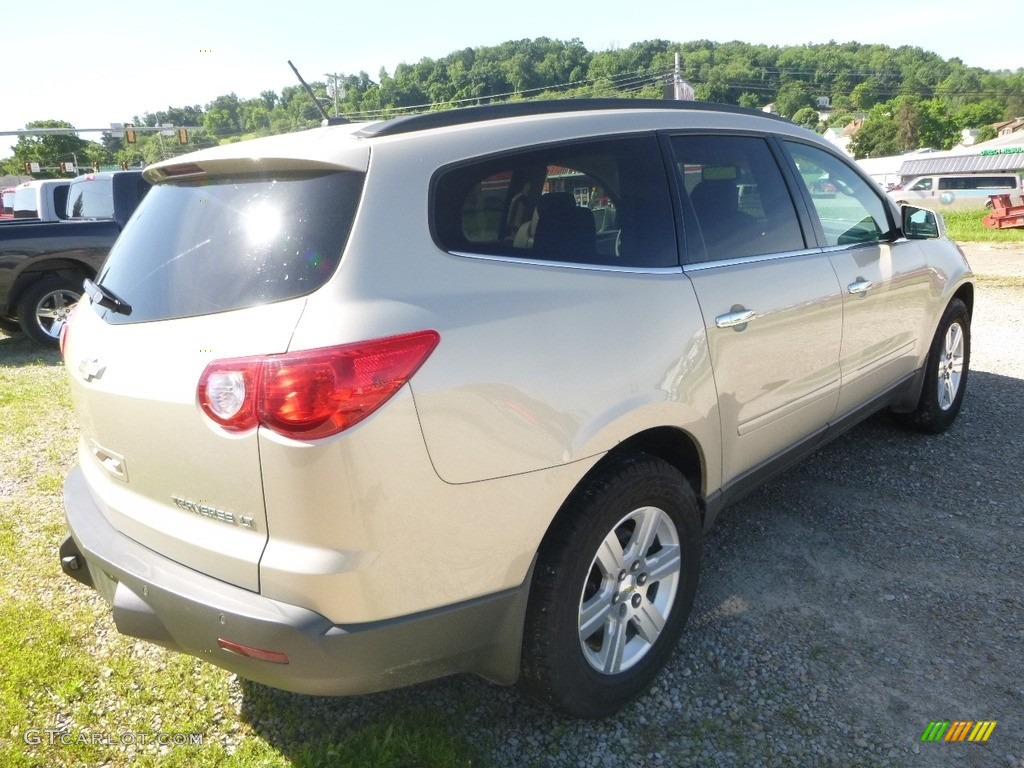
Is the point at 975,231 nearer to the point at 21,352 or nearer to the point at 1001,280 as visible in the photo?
the point at 1001,280

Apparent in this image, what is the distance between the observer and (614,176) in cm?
260

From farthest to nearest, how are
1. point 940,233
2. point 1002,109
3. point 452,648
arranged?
point 1002,109
point 940,233
point 452,648

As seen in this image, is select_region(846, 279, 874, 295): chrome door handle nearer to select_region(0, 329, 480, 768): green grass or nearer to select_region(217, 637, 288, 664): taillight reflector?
select_region(0, 329, 480, 768): green grass

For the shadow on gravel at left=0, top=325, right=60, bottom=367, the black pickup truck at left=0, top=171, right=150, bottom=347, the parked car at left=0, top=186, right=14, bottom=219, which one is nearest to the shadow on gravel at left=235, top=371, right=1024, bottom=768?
the shadow on gravel at left=0, top=325, right=60, bottom=367

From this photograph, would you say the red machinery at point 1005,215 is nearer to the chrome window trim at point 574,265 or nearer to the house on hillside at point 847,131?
the chrome window trim at point 574,265

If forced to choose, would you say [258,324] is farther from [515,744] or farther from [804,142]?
[804,142]

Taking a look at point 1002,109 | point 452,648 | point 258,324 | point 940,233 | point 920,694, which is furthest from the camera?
point 1002,109

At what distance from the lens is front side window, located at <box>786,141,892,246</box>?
345 centimetres

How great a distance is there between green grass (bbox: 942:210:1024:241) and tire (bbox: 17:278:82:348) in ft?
47.5

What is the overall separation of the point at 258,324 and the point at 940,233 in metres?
3.93

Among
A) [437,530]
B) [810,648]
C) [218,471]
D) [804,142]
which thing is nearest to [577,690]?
[437,530]

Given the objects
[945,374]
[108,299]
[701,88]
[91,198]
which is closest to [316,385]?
[108,299]

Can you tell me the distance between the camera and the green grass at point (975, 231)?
17375mm

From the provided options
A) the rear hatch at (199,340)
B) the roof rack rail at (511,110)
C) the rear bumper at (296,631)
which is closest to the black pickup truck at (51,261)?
the rear hatch at (199,340)
